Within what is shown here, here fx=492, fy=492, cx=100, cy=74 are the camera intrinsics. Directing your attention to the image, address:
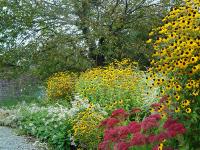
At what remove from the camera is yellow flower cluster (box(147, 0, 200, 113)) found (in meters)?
4.16

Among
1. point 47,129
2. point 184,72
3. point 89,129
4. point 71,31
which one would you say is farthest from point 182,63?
point 71,31

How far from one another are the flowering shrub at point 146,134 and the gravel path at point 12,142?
3.00m

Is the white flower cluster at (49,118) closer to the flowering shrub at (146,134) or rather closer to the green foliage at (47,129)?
the green foliage at (47,129)

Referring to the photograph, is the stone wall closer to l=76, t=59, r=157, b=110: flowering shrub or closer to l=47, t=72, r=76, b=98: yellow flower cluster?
l=47, t=72, r=76, b=98: yellow flower cluster

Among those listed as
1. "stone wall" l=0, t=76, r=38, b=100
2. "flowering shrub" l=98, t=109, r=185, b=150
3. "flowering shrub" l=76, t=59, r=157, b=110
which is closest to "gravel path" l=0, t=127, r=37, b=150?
"flowering shrub" l=76, t=59, r=157, b=110

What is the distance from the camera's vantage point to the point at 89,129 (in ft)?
22.4

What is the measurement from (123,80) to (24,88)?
381 inches

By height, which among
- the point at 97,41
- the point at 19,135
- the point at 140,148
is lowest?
the point at 19,135

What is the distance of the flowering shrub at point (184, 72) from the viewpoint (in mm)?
4164

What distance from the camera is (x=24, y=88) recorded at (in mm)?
17922

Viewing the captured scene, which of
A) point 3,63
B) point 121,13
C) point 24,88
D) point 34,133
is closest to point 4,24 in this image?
point 3,63

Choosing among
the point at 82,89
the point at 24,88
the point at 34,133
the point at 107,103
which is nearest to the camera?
the point at 107,103

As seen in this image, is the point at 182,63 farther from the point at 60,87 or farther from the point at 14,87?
the point at 14,87

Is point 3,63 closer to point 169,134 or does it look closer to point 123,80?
point 123,80
